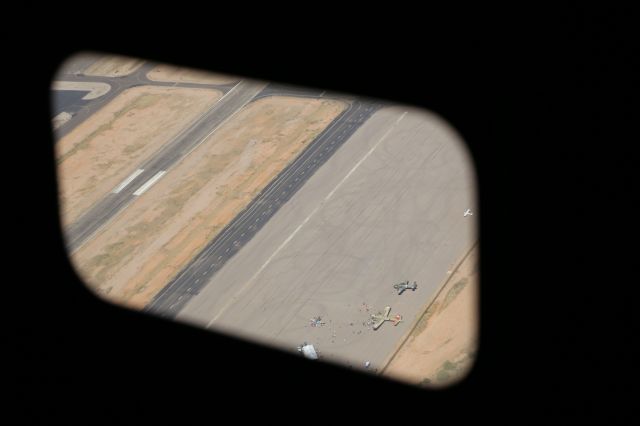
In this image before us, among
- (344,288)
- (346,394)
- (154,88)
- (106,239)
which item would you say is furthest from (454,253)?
(154,88)

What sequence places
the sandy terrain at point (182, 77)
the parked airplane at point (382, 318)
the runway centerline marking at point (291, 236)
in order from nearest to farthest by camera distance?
the parked airplane at point (382, 318) < the runway centerline marking at point (291, 236) < the sandy terrain at point (182, 77)

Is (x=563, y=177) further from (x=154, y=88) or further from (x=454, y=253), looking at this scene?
(x=154, y=88)

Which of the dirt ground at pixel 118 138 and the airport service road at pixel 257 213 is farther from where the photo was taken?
the dirt ground at pixel 118 138

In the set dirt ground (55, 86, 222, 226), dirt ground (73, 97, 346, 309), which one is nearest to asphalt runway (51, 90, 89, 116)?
dirt ground (55, 86, 222, 226)

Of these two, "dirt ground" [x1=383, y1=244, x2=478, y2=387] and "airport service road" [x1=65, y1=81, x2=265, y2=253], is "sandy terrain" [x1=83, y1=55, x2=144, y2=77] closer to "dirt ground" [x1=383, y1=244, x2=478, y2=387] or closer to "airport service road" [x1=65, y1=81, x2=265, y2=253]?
"airport service road" [x1=65, y1=81, x2=265, y2=253]

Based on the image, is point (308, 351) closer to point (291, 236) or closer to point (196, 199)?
point (291, 236)

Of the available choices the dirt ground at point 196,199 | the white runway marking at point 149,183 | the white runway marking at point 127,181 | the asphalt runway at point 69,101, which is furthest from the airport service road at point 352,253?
the asphalt runway at point 69,101

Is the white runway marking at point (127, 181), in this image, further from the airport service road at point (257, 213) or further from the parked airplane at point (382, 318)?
the parked airplane at point (382, 318)
